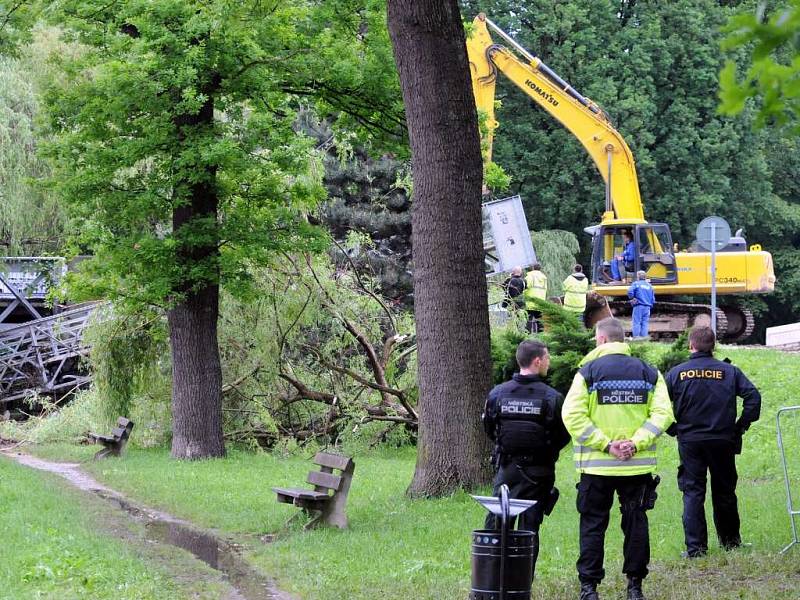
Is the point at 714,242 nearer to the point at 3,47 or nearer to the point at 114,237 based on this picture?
the point at 114,237

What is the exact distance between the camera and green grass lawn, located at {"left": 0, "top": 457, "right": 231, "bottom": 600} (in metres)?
8.42

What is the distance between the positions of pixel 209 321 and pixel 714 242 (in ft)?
29.2

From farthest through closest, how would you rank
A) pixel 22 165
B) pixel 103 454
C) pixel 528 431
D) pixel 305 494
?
pixel 22 165 < pixel 103 454 < pixel 305 494 < pixel 528 431

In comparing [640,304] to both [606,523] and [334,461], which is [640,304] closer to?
[334,461]

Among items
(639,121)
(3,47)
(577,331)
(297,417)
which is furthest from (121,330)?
(639,121)

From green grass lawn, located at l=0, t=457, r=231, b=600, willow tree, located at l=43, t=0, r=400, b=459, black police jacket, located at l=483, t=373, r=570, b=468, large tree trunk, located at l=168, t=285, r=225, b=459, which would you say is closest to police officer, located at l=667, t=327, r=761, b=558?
black police jacket, located at l=483, t=373, r=570, b=468

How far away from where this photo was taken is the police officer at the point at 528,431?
26.0 ft

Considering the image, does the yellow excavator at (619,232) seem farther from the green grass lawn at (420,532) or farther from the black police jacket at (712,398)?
the black police jacket at (712,398)

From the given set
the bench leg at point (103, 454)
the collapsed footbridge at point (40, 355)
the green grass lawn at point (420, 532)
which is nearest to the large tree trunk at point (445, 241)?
the green grass lawn at point (420, 532)

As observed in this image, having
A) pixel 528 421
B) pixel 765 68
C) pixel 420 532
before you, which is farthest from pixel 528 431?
pixel 765 68

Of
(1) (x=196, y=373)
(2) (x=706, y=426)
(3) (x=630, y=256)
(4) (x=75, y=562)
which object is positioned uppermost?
(3) (x=630, y=256)

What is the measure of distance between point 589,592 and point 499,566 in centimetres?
115

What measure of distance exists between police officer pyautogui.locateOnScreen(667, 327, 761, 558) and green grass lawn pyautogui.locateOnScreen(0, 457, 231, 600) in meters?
3.76

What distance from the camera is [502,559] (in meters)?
6.70
